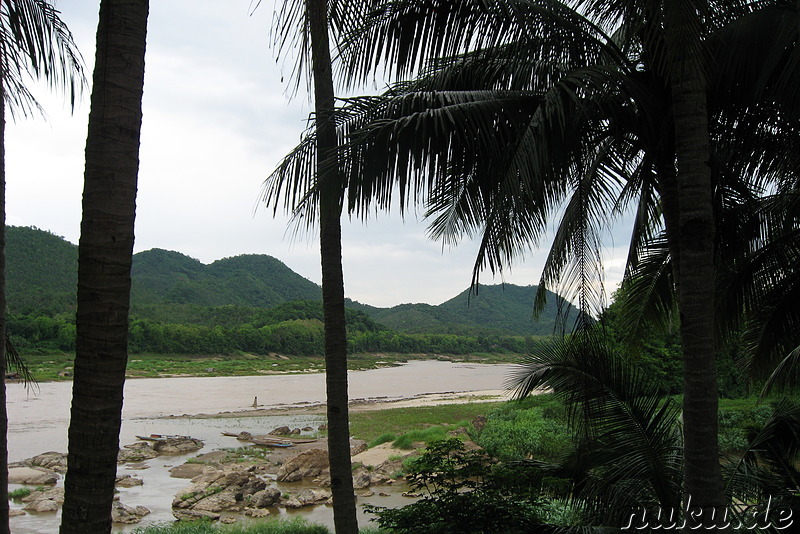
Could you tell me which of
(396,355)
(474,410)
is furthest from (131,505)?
(396,355)

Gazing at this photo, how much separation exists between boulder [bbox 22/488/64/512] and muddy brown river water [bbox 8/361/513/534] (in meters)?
0.28

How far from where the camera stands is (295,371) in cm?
6019

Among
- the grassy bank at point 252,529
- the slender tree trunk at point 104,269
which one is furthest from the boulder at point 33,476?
the slender tree trunk at point 104,269

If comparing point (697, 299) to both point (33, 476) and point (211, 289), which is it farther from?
point (211, 289)

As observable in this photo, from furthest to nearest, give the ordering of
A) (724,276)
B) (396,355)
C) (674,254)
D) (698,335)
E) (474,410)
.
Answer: (396,355) → (474,410) → (724,276) → (674,254) → (698,335)

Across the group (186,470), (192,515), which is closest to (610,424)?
(192,515)

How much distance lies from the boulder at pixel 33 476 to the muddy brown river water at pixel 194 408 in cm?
38

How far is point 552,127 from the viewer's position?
4.28 metres

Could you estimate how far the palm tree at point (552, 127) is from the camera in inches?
141

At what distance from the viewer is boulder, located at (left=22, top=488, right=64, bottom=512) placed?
42.2 ft

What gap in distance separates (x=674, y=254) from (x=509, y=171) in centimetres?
134

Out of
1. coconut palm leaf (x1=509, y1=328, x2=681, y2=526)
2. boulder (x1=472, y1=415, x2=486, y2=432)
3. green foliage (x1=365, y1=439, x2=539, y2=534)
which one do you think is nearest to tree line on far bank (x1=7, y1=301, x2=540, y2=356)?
boulder (x1=472, y1=415, x2=486, y2=432)

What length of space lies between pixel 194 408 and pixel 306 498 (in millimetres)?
20683

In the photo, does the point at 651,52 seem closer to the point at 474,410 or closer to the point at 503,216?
the point at 503,216
